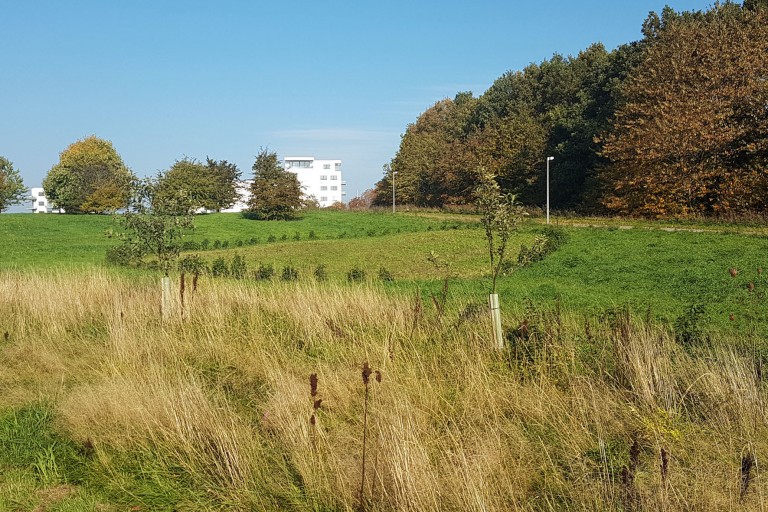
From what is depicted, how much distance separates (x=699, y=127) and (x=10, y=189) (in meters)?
95.4

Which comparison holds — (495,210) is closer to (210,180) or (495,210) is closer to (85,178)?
(210,180)

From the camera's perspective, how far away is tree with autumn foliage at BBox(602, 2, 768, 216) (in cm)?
3881

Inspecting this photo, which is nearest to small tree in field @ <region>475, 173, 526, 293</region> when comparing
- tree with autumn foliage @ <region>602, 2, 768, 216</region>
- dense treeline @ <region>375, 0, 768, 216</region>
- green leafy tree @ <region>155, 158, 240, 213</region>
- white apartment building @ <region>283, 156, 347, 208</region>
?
dense treeline @ <region>375, 0, 768, 216</region>

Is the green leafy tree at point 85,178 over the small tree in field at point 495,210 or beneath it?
over

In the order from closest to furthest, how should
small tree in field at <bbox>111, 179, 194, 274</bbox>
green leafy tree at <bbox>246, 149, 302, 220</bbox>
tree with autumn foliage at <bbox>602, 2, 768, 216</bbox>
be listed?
small tree in field at <bbox>111, 179, 194, 274</bbox> → tree with autumn foliage at <bbox>602, 2, 768, 216</bbox> → green leafy tree at <bbox>246, 149, 302, 220</bbox>

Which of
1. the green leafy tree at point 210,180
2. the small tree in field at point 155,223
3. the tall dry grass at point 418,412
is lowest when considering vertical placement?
the tall dry grass at point 418,412

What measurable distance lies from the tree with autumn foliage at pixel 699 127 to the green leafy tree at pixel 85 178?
44472 millimetres

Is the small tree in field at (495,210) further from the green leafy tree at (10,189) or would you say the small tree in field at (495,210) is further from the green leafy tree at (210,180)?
the green leafy tree at (10,189)

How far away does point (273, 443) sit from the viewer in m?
5.50

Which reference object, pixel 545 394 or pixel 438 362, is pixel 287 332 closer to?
pixel 438 362

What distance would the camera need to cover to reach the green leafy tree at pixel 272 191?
61.4m

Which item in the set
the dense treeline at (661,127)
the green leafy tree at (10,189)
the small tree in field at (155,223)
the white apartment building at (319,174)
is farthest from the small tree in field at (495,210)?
the white apartment building at (319,174)

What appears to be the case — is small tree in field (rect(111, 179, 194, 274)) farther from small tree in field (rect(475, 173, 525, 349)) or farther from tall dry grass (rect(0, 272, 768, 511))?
small tree in field (rect(475, 173, 525, 349))

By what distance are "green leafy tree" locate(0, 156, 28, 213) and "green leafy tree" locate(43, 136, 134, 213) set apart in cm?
560
